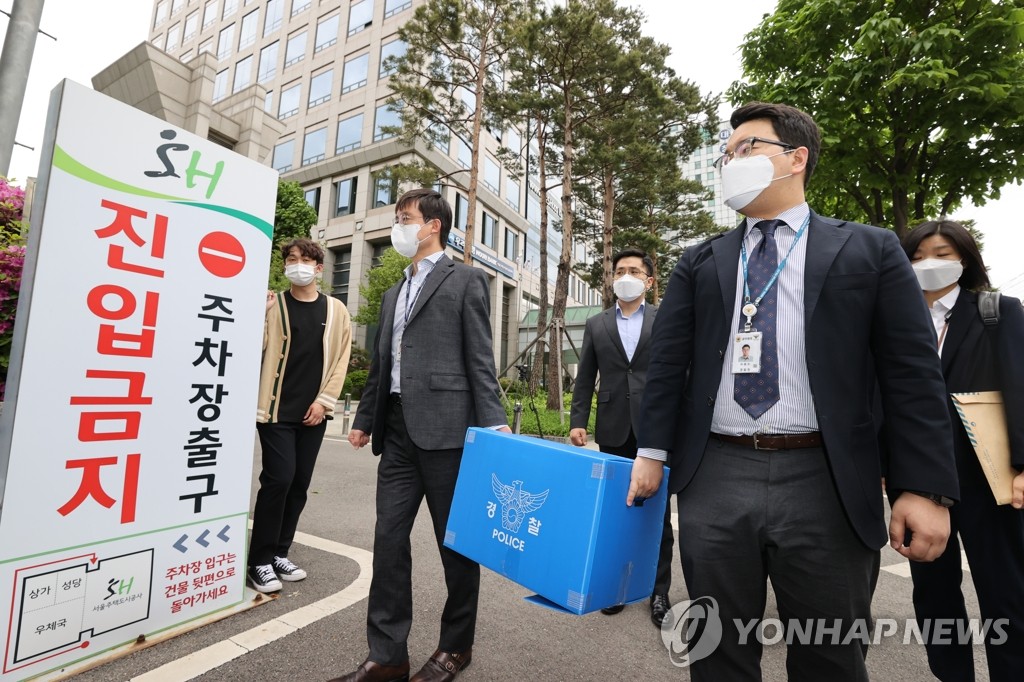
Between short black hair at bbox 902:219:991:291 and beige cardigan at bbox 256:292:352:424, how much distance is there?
3.32 meters

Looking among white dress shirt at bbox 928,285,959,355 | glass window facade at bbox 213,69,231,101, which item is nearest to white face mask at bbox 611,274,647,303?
white dress shirt at bbox 928,285,959,355

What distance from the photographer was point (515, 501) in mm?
1870

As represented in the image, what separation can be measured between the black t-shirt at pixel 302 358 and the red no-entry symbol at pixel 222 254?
60 centimetres

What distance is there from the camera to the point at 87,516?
2289mm

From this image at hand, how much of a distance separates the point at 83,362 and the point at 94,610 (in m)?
1.09

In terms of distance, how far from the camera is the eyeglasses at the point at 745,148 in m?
1.74

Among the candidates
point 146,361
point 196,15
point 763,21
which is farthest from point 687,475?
point 196,15

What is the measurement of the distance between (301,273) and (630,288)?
226cm

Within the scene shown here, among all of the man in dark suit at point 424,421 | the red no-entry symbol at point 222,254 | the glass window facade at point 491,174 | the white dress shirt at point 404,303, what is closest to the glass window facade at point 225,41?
the glass window facade at point 491,174

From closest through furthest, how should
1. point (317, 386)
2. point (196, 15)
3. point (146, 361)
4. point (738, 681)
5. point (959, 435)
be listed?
point (738, 681), point (959, 435), point (146, 361), point (317, 386), point (196, 15)

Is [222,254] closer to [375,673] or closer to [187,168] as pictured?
[187,168]

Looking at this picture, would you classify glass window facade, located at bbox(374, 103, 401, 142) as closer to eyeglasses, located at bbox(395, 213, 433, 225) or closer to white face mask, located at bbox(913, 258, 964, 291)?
eyeglasses, located at bbox(395, 213, 433, 225)

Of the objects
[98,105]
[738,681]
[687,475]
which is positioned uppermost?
[98,105]

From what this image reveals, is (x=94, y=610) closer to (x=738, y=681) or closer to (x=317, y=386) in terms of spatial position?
(x=317, y=386)
